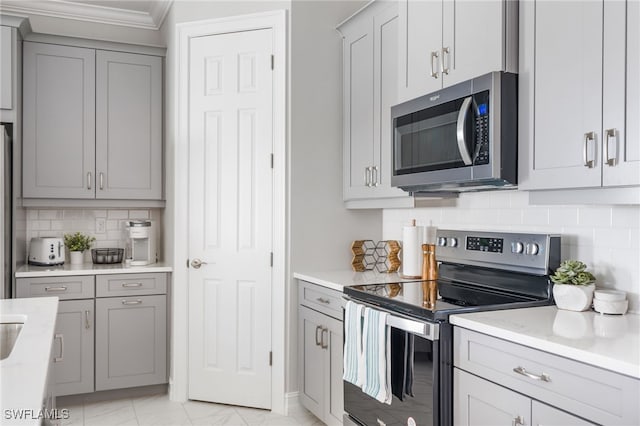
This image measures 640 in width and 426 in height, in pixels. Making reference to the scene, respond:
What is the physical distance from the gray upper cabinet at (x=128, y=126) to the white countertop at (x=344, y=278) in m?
1.43

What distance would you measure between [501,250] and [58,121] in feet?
9.80

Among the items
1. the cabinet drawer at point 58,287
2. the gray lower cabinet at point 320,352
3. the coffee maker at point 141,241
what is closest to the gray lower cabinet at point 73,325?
the cabinet drawer at point 58,287

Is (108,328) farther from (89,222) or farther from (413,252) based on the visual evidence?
(413,252)

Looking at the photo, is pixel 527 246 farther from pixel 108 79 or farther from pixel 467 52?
pixel 108 79

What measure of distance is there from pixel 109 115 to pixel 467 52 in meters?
2.61

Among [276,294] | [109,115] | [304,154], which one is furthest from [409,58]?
[109,115]

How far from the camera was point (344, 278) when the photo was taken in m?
2.97

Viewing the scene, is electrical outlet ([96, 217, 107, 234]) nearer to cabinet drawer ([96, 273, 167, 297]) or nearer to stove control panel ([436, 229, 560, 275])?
cabinet drawer ([96, 273, 167, 297])

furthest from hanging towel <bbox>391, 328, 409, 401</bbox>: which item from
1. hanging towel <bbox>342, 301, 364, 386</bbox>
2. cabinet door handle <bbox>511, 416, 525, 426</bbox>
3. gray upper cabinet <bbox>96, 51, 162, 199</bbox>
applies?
gray upper cabinet <bbox>96, 51, 162, 199</bbox>

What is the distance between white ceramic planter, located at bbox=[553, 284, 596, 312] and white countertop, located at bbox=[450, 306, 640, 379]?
0.03 metres

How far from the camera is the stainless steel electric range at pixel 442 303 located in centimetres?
195

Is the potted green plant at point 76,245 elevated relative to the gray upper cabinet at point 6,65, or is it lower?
lower

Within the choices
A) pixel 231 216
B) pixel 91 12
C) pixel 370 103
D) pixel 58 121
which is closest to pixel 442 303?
pixel 370 103

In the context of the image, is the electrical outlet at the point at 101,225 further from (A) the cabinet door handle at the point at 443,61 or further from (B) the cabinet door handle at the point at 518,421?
(B) the cabinet door handle at the point at 518,421
